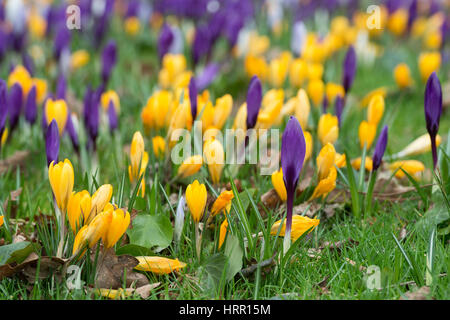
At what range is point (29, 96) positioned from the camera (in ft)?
9.66

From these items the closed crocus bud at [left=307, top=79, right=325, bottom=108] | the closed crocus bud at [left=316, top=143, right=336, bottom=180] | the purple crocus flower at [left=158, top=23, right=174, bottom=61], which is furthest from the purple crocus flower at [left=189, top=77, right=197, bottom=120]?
the purple crocus flower at [left=158, top=23, right=174, bottom=61]

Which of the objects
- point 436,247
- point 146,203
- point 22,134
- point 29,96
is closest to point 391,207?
point 436,247

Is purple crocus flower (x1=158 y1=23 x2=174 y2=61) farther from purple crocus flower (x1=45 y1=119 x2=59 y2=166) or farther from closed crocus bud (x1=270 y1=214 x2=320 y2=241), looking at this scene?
closed crocus bud (x1=270 y1=214 x2=320 y2=241)

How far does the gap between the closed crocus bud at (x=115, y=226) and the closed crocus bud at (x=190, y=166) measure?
62 cm

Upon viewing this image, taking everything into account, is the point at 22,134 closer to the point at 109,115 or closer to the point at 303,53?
the point at 109,115

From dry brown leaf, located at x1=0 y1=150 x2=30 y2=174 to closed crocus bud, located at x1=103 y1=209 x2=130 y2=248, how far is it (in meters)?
1.26

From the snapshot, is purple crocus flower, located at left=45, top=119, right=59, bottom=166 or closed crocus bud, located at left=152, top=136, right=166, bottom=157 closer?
purple crocus flower, located at left=45, top=119, right=59, bottom=166

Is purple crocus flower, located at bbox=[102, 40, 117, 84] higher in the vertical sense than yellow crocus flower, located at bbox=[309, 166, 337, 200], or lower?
higher

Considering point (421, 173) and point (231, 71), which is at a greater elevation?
point (231, 71)

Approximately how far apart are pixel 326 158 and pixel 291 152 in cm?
45

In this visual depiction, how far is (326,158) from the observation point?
2164 millimetres

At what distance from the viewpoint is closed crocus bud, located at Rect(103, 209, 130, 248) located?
1706mm

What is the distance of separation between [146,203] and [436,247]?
97 cm
